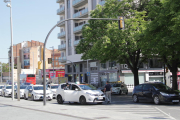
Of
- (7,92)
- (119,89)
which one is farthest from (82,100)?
(7,92)

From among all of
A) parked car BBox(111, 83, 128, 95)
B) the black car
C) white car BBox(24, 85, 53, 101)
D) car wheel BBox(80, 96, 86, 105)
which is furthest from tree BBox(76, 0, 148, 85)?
car wheel BBox(80, 96, 86, 105)

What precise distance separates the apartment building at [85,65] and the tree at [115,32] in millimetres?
18133

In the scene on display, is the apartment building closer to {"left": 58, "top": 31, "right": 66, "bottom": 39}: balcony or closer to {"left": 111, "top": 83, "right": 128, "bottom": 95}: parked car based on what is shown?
{"left": 58, "top": 31, "right": 66, "bottom": 39}: balcony

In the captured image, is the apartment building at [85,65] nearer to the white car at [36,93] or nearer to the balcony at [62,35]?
the balcony at [62,35]

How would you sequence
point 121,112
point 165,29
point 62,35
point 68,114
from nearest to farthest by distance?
point 68,114 < point 121,112 < point 165,29 < point 62,35

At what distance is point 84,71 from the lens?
5856 cm

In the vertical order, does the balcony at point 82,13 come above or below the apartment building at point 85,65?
above

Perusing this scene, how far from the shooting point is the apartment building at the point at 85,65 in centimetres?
4969

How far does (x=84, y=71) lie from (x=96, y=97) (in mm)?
39006

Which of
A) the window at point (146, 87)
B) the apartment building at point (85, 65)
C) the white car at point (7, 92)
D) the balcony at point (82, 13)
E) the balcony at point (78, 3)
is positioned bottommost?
the white car at point (7, 92)

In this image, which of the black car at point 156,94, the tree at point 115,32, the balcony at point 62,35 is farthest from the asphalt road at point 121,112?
the balcony at point 62,35

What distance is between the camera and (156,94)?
1919cm

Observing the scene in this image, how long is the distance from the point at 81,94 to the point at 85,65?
38261 mm

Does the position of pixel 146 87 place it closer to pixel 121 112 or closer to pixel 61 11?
pixel 121 112
